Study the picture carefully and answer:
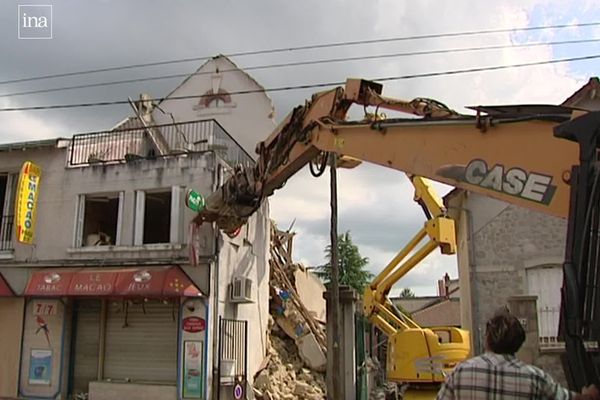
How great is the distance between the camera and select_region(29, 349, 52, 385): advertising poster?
14.9 m

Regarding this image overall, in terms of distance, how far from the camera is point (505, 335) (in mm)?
3248

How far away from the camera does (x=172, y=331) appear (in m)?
14.6

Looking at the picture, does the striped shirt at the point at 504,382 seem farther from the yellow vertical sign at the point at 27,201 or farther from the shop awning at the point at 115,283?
the yellow vertical sign at the point at 27,201

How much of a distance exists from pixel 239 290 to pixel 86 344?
441 cm

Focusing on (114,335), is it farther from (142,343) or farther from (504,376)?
(504,376)

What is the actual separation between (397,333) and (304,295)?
9312mm

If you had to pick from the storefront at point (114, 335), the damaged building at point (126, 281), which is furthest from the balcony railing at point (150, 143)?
the storefront at point (114, 335)

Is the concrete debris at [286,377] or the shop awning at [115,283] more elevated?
the shop awning at [115,283]

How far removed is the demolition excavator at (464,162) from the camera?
365cm

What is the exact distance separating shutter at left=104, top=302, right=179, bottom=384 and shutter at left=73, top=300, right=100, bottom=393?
1.21 feet

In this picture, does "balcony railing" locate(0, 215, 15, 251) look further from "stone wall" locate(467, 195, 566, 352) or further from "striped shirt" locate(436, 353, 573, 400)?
"striped shirt" locate(436, 353, 573, 400)

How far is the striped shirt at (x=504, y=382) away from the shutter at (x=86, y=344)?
13.7 m

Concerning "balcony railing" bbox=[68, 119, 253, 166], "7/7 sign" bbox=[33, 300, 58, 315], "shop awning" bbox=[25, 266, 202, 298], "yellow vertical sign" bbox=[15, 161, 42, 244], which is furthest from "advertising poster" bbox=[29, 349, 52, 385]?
"balcony railing" bbox=[68, 119, 253, 166]

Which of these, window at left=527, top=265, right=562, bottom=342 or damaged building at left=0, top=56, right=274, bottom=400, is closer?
window at left=527, top=265, right=562, bottom=342
